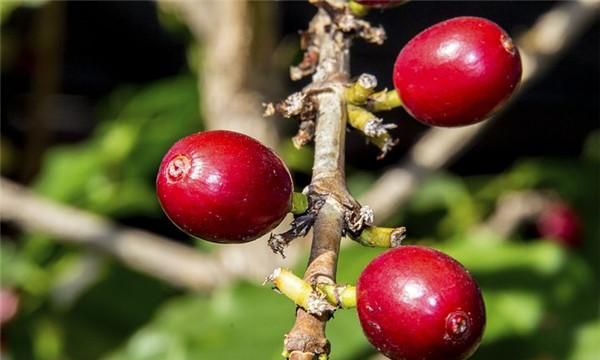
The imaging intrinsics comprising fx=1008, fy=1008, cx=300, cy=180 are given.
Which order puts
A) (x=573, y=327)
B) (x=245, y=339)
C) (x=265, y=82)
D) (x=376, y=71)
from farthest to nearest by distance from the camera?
1. (x=376, y=71)
2. (x=265, y=82)
3. (x=573, y=327)
4. (x=245, y=339)

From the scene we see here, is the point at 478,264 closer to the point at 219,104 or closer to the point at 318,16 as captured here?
the point at 219,104

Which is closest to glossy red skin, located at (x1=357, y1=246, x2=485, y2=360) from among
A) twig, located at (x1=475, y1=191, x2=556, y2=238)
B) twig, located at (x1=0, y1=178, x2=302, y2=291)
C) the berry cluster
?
the berry cluster

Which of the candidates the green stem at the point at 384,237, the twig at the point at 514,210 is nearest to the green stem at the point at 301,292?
the green stem at the point at 384,237

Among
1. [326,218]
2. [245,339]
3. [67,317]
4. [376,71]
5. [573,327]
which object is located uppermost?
[376,71]

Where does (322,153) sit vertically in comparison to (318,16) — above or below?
below

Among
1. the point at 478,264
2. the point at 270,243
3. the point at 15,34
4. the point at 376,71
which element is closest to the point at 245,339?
the point at 478,264

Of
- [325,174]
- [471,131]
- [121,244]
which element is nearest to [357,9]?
[325,174]

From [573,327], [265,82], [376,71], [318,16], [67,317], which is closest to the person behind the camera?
[318,16]
